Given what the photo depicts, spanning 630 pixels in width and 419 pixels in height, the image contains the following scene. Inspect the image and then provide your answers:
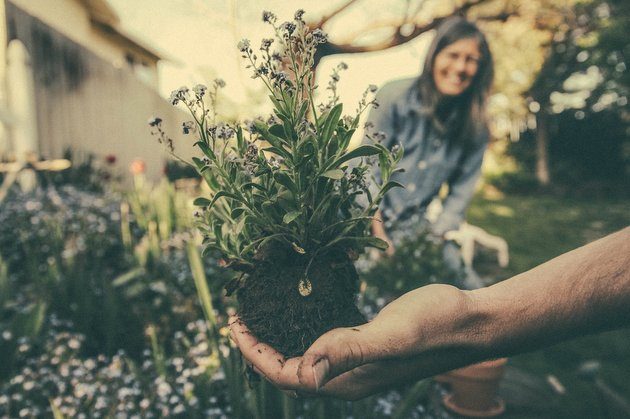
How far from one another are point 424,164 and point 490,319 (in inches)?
82.1

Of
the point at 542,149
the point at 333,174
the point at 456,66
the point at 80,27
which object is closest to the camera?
the point at 333,174

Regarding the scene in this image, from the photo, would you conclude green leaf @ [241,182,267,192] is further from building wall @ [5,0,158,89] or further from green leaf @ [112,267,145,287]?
building wall @ [5,0,158,89]

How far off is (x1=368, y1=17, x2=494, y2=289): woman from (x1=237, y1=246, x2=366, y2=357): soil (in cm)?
162

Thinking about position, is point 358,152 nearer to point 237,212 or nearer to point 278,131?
point 278,131

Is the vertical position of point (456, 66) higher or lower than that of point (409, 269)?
higher

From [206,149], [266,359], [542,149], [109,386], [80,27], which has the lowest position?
[109,386]

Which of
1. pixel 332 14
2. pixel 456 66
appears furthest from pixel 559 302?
pixel 332 14

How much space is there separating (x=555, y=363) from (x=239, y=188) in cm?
329

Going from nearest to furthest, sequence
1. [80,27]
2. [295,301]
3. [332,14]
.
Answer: [295,301], [332,14], [80,27]

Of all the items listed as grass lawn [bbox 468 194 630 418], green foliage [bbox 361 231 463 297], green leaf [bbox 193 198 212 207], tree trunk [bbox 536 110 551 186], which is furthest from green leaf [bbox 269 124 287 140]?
tree trunk [bbox 536 110 551 186]

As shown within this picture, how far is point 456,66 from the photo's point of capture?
2803 millimetres

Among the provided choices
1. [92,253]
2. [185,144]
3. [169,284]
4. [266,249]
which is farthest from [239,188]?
[185,144]

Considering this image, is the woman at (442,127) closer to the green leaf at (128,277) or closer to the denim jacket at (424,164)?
the denim jacket at (424,164)

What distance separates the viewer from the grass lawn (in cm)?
313
